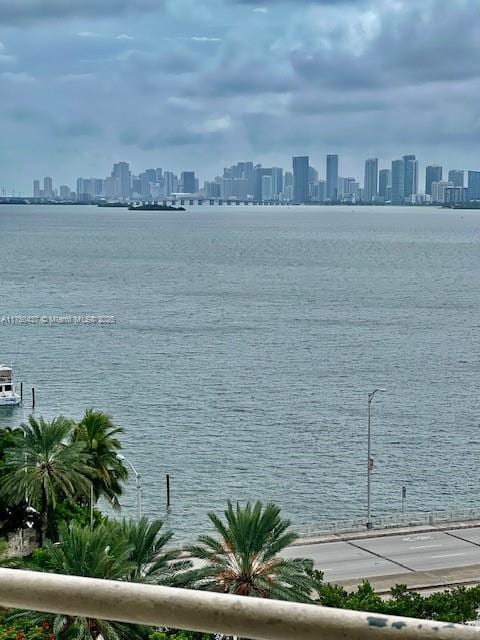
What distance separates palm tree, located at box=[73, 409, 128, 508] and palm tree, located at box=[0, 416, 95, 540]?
307 centimetres

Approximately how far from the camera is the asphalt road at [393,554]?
37.9 m

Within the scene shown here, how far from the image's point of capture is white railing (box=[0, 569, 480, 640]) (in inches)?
86.7

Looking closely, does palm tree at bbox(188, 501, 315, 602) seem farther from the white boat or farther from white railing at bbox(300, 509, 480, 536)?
the white boat

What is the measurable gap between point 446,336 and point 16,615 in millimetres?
83216

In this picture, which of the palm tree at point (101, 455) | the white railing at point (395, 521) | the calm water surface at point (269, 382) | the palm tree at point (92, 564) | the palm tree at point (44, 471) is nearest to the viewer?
the palm tree at point (92, 564)

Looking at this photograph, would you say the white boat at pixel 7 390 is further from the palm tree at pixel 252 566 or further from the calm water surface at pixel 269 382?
the palm tree at pixel 252 566

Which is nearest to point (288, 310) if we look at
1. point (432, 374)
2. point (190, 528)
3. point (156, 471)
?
point (432, 374)

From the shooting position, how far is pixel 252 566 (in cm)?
2425

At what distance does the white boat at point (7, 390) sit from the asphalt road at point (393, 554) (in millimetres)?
37016

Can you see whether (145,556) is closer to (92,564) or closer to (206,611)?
(92,564)

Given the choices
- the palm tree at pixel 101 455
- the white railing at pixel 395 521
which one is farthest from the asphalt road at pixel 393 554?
the palm tree at pixel 101 455

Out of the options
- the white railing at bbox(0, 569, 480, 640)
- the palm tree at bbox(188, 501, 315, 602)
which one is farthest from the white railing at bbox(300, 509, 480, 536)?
the white railing at bbox(0, 569, 480, 640)

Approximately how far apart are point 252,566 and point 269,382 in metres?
52.8

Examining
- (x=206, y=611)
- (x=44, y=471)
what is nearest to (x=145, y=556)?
(x=44, y=471)
